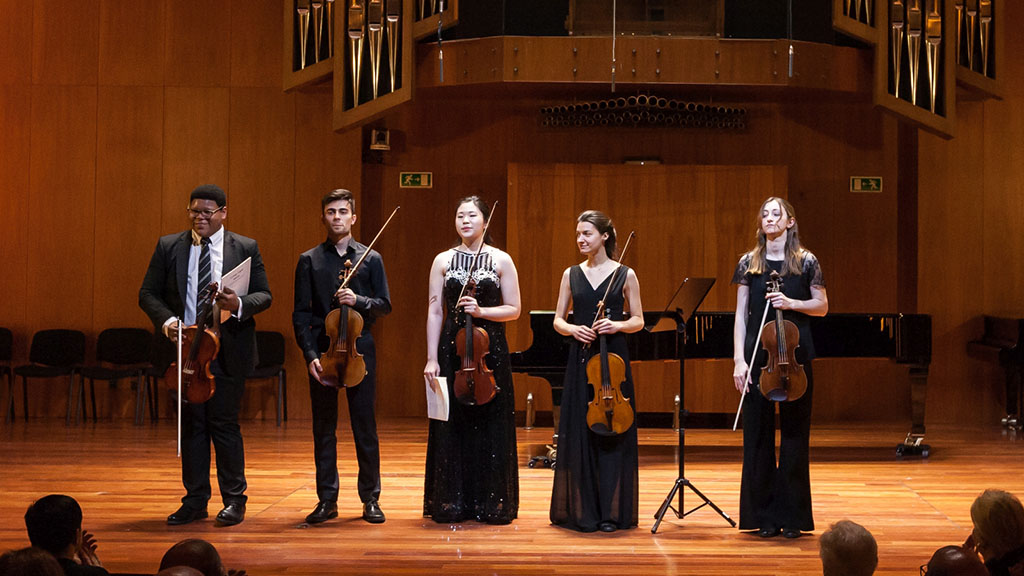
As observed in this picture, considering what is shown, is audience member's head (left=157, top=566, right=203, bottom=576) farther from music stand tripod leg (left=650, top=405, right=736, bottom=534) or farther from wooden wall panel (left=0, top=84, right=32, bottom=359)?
wooden wall panel (left=0, top=84, right=32, bottom=359)

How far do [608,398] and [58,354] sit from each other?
221 inches

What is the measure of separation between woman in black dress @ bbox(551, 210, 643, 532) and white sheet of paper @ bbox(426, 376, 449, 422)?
1.69 feet

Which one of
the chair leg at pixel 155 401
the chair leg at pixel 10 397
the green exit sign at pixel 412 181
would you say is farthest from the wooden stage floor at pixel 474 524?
the green exit sign at pixel 412 181

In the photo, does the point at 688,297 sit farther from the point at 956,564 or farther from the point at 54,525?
the point at 54,525

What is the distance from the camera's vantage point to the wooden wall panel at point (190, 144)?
8.83 meters

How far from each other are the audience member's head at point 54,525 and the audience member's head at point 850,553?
1.63m

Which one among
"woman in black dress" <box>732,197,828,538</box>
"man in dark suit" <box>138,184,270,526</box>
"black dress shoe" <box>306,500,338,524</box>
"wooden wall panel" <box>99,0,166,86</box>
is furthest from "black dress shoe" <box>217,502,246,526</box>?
"wooden wall panel" <box>99,0,166,86</box>

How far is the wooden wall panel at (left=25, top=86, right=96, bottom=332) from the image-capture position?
8.78 m

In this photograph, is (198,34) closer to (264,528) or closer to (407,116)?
(407,116)

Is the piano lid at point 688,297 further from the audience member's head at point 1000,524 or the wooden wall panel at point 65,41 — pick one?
the wooden wall panel at point 65,41

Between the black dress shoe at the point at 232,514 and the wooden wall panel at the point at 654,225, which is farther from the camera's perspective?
Answer: the wooden wall panel at the point at 654,225

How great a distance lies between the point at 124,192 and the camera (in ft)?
28.9

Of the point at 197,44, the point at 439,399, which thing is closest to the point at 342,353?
the point at 439,399

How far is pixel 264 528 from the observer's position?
4.60 meters
